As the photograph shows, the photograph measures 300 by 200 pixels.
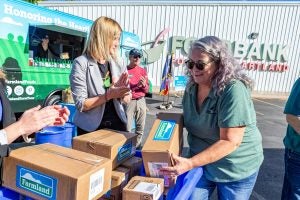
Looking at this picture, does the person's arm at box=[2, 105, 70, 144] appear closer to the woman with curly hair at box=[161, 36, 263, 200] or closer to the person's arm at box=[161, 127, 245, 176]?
the woman with curly hair at box=[161, 36, 263, 200]

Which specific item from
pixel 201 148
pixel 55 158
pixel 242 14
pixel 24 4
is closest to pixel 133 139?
pixel 201 148

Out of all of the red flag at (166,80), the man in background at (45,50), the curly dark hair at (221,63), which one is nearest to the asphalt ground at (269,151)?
the red flag at (166,80)

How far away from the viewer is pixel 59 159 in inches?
52.3

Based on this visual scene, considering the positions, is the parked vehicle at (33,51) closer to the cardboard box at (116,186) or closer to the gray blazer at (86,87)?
the gray blazer at (86,87)

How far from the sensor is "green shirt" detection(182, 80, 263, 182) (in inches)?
62.4

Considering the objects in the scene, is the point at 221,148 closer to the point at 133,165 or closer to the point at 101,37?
the point at 133,165

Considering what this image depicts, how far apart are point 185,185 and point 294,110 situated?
1020 millimetres

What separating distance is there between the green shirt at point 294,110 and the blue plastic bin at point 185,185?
81 cm

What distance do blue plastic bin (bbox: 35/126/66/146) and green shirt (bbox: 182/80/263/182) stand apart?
87.7 inches

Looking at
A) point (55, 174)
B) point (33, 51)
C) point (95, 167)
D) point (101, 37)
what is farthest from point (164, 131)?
point (33, 51)

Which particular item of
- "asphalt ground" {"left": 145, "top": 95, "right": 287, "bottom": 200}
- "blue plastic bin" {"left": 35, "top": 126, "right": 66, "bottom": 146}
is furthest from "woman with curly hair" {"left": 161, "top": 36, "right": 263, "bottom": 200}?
"blue plastic bin" {"left": 35, "top": 126, "right": 66, "bottom": 146}

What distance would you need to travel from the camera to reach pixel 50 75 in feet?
18.4

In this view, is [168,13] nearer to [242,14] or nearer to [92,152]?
[242,14]

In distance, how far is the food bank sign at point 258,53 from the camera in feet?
49.0
